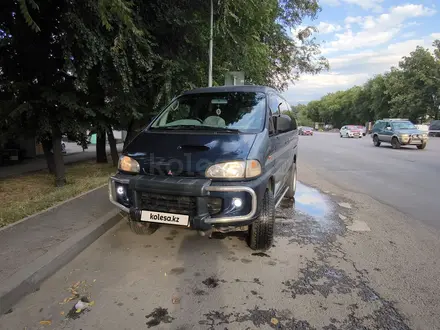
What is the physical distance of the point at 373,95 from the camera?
6144 cm

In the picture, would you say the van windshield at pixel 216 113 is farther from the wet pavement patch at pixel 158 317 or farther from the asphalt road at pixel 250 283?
the wet pavement patch at pixel 158 317

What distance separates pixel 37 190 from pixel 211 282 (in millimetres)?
5371

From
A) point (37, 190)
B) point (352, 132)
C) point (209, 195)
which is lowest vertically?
point (37, 190)

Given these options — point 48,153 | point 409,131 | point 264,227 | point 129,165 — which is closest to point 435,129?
point 409,131

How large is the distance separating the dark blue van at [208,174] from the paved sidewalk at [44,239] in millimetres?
759

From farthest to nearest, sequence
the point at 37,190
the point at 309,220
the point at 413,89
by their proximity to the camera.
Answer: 1. the point at 413,89
2. the point at 37,190
3. the point at 309,220

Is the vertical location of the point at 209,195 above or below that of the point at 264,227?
above

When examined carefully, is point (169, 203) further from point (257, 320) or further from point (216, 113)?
point (216, 113)

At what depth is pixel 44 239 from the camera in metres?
3.96

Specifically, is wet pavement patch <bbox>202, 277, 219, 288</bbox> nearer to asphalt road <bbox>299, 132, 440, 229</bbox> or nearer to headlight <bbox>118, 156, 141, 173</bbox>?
headlight <bbox>118, 156, 141, 173</bbox>

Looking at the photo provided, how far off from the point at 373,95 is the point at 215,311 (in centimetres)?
6693

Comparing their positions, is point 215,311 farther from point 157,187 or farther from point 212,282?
point 157,187

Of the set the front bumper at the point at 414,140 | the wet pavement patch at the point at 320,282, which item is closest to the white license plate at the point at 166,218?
the wet pavement patch at the point at 320,282

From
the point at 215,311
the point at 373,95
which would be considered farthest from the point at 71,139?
the point at 373,95
